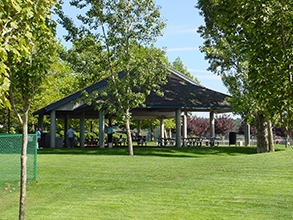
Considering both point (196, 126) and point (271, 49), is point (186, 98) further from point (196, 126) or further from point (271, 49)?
point (196, 126)

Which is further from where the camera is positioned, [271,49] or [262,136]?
[262,136]

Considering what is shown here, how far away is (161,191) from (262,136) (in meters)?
17.1

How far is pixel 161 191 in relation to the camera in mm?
10930

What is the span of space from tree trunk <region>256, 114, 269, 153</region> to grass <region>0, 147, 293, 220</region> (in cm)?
954

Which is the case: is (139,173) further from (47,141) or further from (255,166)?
(47,141)

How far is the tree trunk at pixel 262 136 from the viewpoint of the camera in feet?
85.6

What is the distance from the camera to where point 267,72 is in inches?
300

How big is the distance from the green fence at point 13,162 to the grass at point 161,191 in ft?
1.57

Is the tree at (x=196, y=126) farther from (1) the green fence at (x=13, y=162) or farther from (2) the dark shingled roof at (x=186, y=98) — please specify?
(1) the green fence at (x=13, y=162)

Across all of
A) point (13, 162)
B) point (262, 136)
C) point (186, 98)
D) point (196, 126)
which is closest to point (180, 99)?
point (186, 98)

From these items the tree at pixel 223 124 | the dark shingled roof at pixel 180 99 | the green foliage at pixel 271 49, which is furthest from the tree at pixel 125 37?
the tree at pixel 223 124

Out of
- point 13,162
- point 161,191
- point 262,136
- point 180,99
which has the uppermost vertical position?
point 180,99

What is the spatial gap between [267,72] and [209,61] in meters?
23.0

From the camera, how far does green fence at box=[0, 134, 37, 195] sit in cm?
1285
